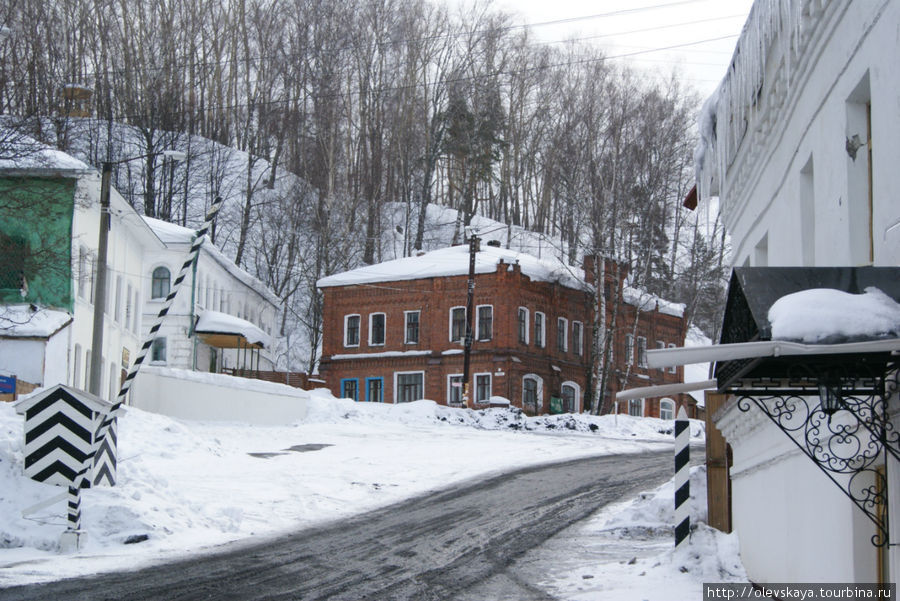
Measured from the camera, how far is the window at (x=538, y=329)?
5543 cm

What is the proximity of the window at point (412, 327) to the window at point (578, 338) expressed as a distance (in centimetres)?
821

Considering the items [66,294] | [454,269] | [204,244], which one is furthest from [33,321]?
[454,269]

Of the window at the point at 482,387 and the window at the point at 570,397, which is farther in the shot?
the window at the point at 570,397

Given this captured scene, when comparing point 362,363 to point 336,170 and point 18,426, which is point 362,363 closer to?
point 336,170

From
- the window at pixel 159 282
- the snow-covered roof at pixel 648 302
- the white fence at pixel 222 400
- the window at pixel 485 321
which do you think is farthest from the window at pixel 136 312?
the snow-covered roof at pixel 648 302

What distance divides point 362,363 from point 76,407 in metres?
42.4

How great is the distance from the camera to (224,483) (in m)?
21.5

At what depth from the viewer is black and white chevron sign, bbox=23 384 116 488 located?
14391 millimetres

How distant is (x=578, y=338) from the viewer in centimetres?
5869

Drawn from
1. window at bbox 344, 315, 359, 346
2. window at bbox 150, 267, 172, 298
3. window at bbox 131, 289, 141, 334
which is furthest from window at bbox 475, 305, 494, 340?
window at bbox 131, 289, 141, 334

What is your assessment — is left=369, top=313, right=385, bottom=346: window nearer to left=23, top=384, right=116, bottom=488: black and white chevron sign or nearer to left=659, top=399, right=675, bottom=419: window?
left=659, top=399, right=675, bottom=419: window

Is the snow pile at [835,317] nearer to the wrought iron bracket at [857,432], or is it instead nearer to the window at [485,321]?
the wrought iron bracket at [857,432]

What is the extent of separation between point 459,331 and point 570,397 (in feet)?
23.0

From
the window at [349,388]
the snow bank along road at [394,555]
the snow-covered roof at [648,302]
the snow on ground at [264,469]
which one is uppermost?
the snow-covered roof at [648,302]
